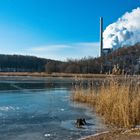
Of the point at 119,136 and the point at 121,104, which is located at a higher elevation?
the point at 121,104

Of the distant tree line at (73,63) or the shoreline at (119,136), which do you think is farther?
the distant tree line at (73,63)

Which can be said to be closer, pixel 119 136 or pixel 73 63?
pixel 119 136

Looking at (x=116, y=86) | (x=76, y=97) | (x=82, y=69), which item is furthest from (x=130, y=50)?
(x=116, y=86)

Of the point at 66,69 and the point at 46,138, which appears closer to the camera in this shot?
the point at 46,138

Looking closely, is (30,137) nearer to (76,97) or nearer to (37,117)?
(37,117)

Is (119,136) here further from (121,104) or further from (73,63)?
(73,63)

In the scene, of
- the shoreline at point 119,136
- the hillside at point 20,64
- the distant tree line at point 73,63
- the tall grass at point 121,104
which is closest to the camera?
the shoreline at point 119,136

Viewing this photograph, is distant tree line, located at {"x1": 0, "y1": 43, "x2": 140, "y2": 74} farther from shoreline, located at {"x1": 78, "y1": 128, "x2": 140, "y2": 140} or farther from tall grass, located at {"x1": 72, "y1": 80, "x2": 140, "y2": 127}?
shoreline, located at {"x1": 78, "y1": 128, "x2": 140, "y2": 140}

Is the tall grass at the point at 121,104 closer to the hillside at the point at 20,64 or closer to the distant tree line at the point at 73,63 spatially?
the distant tree line at the point at 73,63

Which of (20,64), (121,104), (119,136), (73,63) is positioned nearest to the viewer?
(119,136)

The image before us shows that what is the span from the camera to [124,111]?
43.3 ft

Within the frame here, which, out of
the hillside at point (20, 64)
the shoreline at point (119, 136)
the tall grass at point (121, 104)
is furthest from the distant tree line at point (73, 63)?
the shoreline at point (119, 136)

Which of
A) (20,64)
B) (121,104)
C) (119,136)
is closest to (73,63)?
(20,64)

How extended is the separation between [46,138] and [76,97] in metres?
12.5
